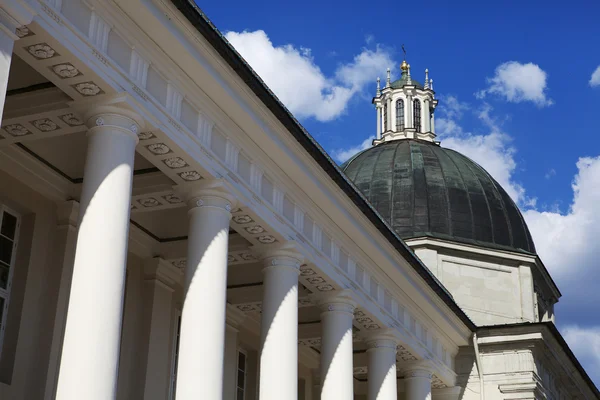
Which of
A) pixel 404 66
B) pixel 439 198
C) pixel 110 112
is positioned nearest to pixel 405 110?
pixel 404 66

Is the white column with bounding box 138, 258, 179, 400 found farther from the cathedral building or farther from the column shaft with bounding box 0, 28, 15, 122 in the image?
the column shaft with bounding box 0, 28, 15, 122

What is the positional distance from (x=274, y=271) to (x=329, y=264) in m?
2.25

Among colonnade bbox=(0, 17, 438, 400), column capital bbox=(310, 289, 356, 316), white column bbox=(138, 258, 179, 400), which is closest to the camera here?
colonnade bbox=(0, 17, 438, 400)

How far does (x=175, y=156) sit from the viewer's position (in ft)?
50.7

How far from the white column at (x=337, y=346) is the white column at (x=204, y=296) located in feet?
18.3

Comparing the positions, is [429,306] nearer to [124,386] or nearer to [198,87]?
[124,386]

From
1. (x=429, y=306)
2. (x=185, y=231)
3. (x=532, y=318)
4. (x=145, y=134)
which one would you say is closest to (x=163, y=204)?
(x=185, y=231)

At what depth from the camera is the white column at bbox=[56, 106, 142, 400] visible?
11.9 metres

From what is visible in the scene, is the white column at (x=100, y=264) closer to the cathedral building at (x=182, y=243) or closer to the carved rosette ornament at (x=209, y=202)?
the cathedral building at (x=182, y=243)

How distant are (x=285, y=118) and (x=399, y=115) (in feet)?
91.4

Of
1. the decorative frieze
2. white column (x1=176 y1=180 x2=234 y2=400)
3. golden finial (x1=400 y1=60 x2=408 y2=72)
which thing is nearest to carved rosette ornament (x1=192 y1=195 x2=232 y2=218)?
white column (x1=176 y1=180 x2=234 y2=400)

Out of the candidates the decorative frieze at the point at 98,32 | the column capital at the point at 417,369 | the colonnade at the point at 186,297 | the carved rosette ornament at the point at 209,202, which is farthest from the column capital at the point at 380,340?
the decorative frieze at the point at 98,32

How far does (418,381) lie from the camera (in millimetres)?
26156

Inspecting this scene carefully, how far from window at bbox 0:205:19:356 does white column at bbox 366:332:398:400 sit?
9989mm
